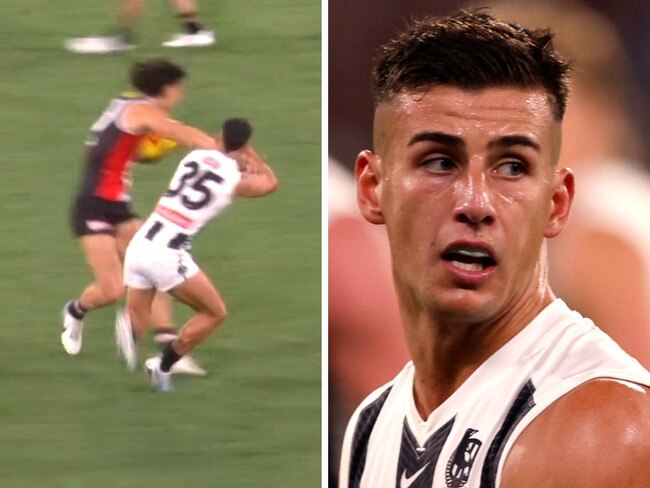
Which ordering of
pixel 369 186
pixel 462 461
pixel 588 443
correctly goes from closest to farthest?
pixel 588 443 < pixel 462 461 < pixel 369 186

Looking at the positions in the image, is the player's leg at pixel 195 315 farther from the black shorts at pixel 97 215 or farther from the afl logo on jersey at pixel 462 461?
the afl logo on jersey at pixel 462 461

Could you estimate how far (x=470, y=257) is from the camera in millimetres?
1764

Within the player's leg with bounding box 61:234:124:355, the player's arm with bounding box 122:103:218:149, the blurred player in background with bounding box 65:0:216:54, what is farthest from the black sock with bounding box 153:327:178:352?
the blurred player in background with bounding box 65:0:216:54

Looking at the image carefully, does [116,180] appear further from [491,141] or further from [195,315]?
[491,141]

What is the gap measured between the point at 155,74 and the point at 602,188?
96 cm

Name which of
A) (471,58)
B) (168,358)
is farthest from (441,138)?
(168,358)

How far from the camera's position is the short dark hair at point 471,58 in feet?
5.78

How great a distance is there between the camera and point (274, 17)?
1.89 m

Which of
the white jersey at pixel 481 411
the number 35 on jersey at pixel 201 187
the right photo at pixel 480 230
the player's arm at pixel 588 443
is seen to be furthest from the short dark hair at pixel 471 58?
the player's arm at pixel 588 443

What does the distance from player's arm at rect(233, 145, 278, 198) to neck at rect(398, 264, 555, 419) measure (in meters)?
0.36

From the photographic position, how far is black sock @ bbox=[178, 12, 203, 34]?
6.21ft

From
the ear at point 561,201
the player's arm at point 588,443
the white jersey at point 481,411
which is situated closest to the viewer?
the player's arm at point 588,443

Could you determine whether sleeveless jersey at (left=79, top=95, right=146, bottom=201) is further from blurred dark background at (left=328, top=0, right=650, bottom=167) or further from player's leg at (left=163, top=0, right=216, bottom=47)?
blurred dark background at (left=328, top=0, right=650, bottom=167)

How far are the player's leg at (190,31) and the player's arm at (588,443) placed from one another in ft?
3.33
